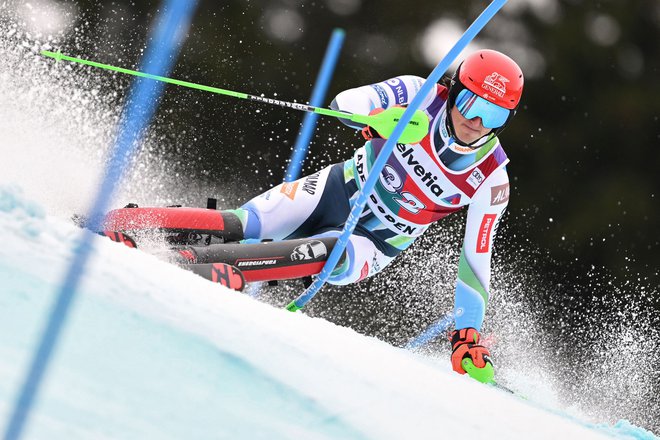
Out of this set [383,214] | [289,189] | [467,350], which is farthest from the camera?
[383,214]

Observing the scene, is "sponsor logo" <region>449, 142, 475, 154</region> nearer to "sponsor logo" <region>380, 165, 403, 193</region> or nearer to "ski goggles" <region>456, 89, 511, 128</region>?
"ski goggles" <region>456, 89, 511, 128</region>

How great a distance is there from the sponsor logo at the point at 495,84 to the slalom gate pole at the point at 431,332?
3.02 m

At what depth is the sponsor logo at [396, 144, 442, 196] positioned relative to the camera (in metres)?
3.57

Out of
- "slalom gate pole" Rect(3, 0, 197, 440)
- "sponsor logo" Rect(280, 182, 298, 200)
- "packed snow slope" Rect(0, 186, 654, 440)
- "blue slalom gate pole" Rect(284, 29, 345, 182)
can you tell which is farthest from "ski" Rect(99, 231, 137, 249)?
"blue slalom gate pole" Rect(284, 29, 345, 182)

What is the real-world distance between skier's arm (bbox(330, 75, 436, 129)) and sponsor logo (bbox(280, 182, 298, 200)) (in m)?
0.43

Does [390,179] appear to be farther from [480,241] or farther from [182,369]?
[182,369]

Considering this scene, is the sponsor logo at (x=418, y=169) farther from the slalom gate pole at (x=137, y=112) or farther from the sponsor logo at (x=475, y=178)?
the slalom gate pole at (x=137, y=112)

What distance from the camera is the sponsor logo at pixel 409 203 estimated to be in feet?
12.0

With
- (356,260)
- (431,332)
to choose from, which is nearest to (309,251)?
(356,260)

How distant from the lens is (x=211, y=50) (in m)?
6.36

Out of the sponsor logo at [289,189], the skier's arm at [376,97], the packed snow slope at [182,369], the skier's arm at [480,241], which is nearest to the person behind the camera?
the packed snow slope at [182,369]

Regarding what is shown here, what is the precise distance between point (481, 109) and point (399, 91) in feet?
1.14

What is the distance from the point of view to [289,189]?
366 cm

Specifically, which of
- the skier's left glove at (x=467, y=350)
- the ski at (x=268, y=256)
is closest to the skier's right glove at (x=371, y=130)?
the ski at (x=268, y=256)
